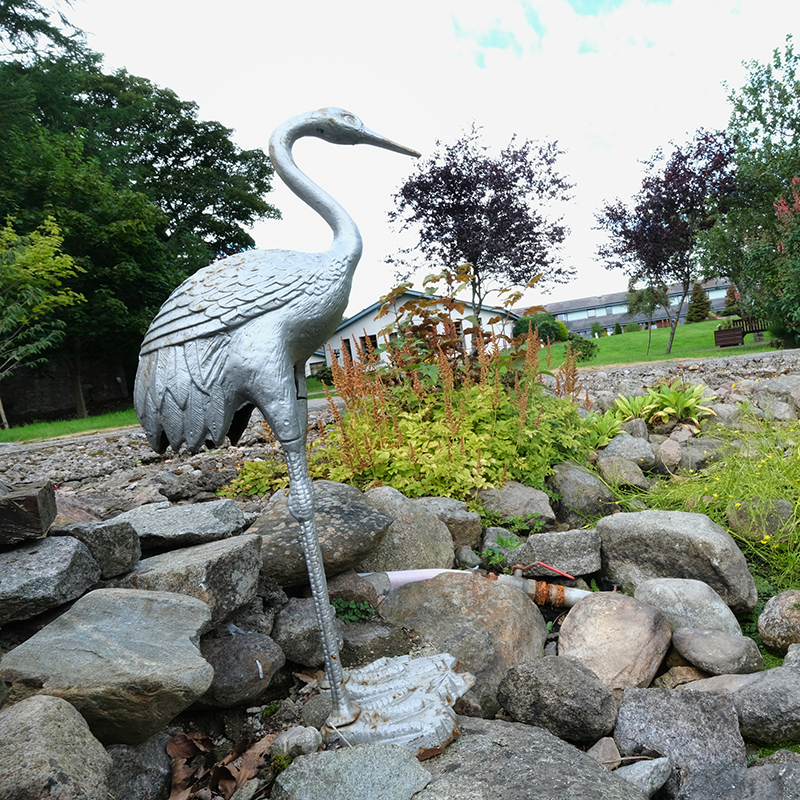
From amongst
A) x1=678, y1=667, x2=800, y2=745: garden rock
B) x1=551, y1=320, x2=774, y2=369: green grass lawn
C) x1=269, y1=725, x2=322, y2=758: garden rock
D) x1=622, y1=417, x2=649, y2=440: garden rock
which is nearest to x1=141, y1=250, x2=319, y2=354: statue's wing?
x1=269, y1=725, x2=322, y2=758: garden rock

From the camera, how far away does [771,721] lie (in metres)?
1.96

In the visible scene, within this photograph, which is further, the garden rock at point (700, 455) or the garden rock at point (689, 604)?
the garden rock at point (700, 455)

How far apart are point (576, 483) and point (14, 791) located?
372cm

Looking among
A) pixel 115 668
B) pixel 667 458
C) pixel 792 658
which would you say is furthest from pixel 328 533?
pixel 667 458

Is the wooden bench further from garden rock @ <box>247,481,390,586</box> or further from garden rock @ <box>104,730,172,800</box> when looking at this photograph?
garden rock @ <box>104,730,172,800</box>

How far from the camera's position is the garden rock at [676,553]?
2852mm

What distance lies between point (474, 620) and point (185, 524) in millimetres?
1466

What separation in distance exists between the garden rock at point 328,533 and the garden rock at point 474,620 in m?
0.35

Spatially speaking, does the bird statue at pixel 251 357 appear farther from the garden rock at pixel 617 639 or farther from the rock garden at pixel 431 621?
the garden rock at pixel 617 639

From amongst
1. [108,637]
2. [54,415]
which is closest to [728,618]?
[108,637]

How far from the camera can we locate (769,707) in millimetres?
1972

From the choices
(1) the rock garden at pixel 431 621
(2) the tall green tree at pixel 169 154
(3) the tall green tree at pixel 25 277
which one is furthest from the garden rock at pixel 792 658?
(2) the tall green tree at pixel 169 154

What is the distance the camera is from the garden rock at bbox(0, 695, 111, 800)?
3.81 ft

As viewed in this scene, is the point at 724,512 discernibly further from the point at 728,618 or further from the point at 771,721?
the point at 771,721
